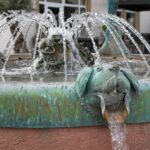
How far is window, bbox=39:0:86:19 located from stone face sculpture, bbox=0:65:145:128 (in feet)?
46.1

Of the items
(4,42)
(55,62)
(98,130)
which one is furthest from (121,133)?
(4,42)

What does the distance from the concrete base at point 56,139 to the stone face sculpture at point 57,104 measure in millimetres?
47

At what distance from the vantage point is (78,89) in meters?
2.87

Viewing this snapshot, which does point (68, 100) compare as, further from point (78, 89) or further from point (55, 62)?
point (55, 62)

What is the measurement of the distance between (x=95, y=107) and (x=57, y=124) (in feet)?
0.70

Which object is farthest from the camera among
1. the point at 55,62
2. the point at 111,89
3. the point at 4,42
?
the point at 4,42

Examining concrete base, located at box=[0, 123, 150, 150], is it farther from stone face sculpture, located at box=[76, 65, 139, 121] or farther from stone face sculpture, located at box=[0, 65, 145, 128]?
stone face sculpture, located at box=[76, 65, 139, 121]

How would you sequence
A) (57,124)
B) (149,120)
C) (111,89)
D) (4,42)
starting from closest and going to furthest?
(111,89) < (57,124) < (149,120) < (4,42)

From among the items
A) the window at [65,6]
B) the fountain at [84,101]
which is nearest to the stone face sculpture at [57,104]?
the fountain at [84,101]

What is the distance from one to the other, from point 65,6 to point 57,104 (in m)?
15.5

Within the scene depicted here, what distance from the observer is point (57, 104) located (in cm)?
290

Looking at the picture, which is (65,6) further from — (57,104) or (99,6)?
(57,104)

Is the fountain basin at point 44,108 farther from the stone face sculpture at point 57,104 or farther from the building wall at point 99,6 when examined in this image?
the building wall at point 99,6

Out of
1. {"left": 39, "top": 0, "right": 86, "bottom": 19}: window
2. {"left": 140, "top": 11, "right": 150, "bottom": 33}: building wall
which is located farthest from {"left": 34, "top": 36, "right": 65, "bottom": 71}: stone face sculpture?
{"left": 140, "top": 11, "right": 150, "bottom": 33}: building wall
